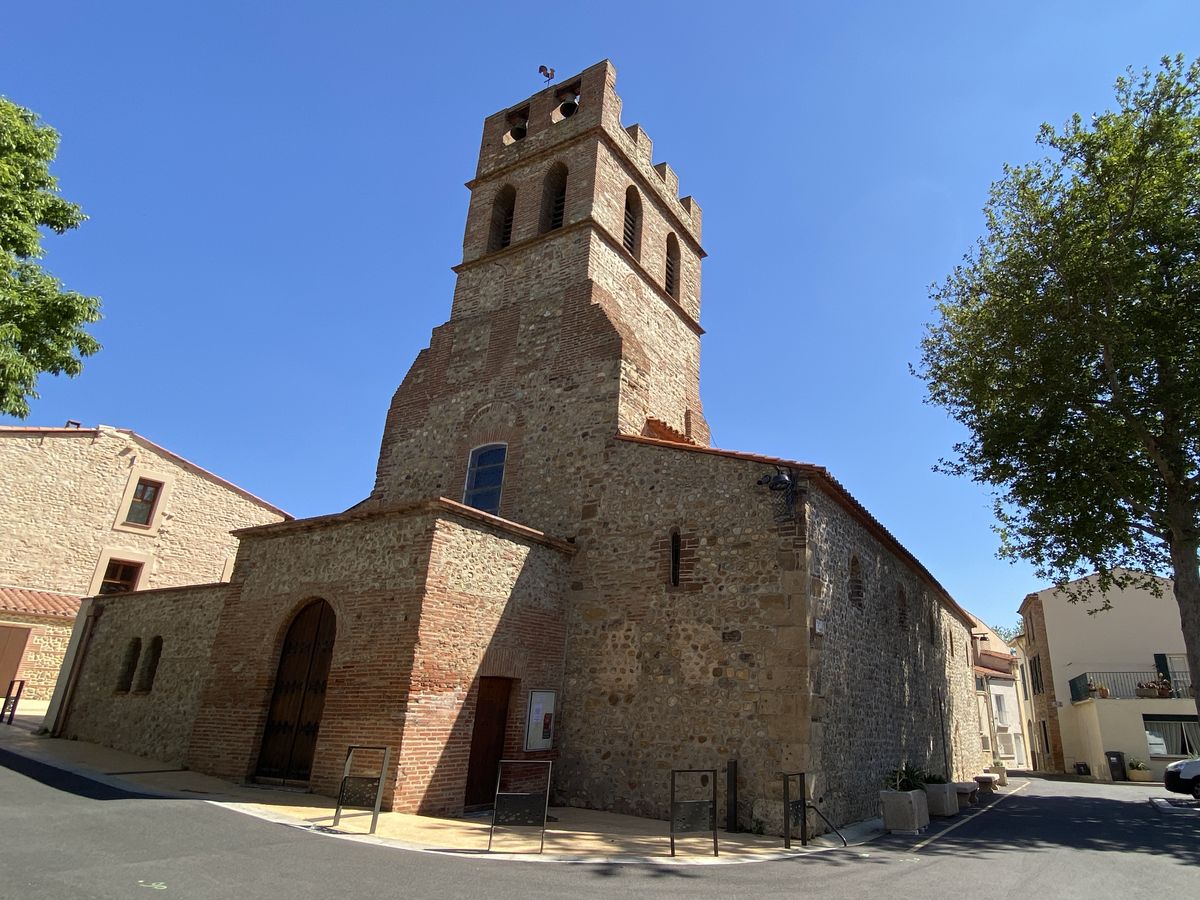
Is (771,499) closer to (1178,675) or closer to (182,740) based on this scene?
(182,740)

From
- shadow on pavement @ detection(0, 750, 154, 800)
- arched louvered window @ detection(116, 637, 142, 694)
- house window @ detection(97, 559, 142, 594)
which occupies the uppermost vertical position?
house window @ detection(97, 559, 142, 594)

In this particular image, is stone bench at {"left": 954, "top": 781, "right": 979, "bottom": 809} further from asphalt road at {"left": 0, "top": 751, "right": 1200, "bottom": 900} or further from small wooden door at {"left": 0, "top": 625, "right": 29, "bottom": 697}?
small wooden door at {"left": 0, "top": 625, "right": 29, "bottom": 697}

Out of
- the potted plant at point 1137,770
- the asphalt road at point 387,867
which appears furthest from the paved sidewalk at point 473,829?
the potted plant at point 1137,770

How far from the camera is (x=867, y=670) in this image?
514 inches

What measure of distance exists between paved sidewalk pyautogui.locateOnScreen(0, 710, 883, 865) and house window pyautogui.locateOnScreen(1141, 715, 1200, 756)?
20.3 meters

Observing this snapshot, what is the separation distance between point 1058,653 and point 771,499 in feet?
94.0

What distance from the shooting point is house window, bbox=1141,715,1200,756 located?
24.0m

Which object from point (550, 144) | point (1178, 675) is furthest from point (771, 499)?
point (1178, 675)

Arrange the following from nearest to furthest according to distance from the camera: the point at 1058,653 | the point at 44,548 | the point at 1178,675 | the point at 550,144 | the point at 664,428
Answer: the point at 664,428 → the point at 550,144 → the point at 44,548 → the point at 1178,675 → the point at 1058,653

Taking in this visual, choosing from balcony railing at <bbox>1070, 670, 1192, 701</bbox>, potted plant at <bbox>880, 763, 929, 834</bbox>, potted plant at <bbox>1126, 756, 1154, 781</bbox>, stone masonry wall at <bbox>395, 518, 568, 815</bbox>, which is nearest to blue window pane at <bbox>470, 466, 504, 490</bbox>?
stone masonry wall at <bbox>395, 518, 568, 815</bbox>

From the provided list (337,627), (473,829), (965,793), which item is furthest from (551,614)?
(965,793)

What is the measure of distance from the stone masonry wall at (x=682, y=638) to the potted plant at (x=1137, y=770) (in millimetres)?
22896

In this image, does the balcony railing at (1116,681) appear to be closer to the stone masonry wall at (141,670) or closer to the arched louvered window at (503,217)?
the arched louvered window at (503,217)

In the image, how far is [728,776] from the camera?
10062 mm
